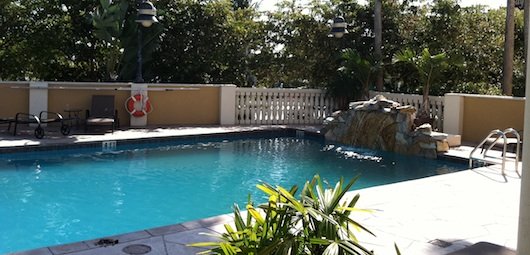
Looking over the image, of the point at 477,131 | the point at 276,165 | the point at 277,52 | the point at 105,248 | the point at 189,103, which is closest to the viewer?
the point at 105,248

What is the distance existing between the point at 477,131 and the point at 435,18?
4900 mm

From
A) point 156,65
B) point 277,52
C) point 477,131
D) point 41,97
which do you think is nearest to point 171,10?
point 156,65

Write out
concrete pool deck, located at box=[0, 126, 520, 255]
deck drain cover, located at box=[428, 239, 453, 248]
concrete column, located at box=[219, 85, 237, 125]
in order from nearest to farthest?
concrete pool deck, located at box=[0, 126, 520, 255]
deck drain cover, located at box=[428, 239, 453, 248]
concrete column, located at box=[219, 85, 237, 125]

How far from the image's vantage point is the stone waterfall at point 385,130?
34.6 ft

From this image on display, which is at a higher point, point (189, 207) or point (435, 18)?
point (435, 18)

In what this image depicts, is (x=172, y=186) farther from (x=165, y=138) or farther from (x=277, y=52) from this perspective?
(x=277, y=52)

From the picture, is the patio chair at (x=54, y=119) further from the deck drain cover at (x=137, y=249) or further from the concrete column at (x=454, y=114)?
the concrete column at (x=454, y=114)

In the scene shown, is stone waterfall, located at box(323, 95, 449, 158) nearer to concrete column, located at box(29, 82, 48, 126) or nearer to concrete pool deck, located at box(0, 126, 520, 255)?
concrete pool deck, located at box(0, 126, 520, 255)

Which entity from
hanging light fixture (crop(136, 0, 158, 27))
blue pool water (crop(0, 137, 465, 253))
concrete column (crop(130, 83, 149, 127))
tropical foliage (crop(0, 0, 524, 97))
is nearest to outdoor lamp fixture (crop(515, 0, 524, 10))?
tropical foliage (crop(0, 0, 524, 97))

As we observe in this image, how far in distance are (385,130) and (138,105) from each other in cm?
563

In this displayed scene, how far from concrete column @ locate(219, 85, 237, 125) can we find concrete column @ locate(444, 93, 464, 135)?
513 centimetres

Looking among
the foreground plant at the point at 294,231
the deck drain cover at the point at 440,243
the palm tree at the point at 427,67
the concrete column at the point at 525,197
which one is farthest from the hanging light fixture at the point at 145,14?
the concrete column at the point at 525,197

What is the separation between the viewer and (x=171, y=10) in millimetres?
15844

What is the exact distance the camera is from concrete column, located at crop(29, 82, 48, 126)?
40.0ft
